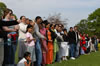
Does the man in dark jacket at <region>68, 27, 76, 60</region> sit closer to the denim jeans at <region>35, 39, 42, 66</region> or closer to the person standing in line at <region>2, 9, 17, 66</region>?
the denim jeans at <region>35, 39, 42, 66</region>

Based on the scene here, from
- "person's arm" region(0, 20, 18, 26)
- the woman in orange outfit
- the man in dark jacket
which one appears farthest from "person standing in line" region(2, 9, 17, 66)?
the man in dark jacket

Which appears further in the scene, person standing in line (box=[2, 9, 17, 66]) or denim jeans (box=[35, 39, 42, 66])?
denim jeans (box=[35, 39, 42, 66])

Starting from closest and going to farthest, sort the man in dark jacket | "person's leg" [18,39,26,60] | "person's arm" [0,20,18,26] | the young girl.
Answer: "person's arm" [0,20,18,26] < "person's leg" [18,39,26,60] < the young girl < the man in dark jacket

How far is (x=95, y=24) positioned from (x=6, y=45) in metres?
71.3

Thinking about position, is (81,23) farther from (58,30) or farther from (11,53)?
(11,53)

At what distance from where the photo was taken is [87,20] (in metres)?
81.4

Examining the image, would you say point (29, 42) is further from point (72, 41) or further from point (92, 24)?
point (92, 24)

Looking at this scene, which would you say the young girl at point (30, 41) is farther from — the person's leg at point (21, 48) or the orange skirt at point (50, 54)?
the orange skirt at point (50, 54)

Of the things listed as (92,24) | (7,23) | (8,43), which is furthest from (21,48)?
(92,24)

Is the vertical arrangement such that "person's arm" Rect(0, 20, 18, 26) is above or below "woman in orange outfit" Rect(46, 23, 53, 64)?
above

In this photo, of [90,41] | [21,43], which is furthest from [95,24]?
[21,43]

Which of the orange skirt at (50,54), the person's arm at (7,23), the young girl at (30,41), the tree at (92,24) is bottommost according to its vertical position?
the orange skirt at (50,54)

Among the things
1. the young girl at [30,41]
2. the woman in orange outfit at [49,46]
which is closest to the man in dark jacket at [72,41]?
the woman in orange outfit at [49,46]

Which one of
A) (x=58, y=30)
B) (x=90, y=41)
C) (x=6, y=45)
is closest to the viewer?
(x=6, y=45)
